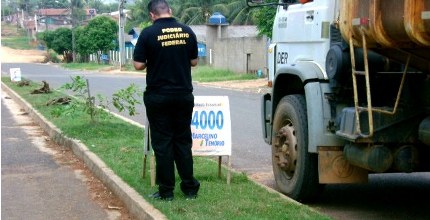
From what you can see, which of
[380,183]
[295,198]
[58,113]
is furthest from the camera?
[58,113]

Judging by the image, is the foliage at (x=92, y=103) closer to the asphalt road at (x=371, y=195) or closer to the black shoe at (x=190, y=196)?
the asphalt road at (x=371, y=195)

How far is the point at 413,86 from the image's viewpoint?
6.09 m

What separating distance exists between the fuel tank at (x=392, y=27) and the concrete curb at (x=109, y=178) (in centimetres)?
218

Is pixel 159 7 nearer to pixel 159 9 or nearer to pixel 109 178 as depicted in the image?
pixel 159 9

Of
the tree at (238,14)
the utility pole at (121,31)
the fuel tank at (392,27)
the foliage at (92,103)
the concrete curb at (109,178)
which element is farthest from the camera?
the tree at (238,14)

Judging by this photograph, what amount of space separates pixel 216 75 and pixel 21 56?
209ft

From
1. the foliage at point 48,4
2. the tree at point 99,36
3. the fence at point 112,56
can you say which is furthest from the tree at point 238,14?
the foliage at point 48,4

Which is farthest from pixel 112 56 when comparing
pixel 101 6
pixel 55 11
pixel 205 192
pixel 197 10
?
pixel 101 6

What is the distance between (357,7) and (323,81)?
1189mm

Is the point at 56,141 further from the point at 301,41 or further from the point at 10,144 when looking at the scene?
the point at 301,41

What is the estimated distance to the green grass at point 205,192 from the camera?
630cm

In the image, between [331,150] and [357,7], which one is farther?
[331,150]

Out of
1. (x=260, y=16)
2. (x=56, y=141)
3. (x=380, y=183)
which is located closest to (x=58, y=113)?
(x=56, y=141)

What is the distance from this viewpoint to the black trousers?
673cm
